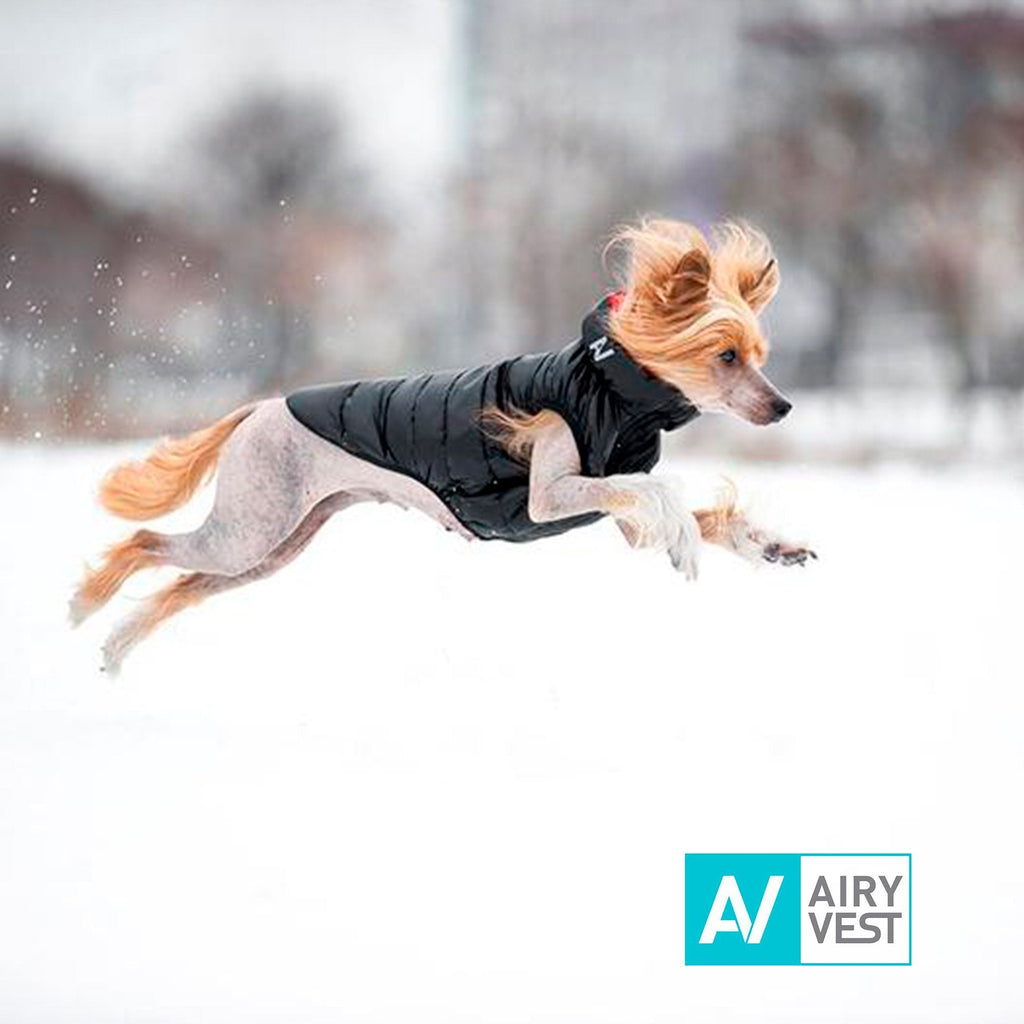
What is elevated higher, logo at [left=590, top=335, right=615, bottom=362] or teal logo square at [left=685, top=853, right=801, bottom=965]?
logo at [left=590, top=335, right=615, bottom=362]

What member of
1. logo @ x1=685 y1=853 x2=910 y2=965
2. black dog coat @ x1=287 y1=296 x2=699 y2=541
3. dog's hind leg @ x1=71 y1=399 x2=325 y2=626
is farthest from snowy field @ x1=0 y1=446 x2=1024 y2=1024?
black dog coat @ x1=287 y1=296 x2=699 y2=541

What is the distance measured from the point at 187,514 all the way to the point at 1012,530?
137cm

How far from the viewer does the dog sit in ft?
6.15

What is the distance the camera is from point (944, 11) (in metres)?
2.43

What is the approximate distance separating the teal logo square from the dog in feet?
2.02

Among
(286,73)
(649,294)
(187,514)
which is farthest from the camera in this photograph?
(286,73)

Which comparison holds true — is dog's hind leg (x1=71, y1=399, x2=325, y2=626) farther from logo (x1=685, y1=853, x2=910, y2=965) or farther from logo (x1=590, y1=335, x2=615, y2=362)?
logo (x1=685, y1=853, x2=910, y2=965)

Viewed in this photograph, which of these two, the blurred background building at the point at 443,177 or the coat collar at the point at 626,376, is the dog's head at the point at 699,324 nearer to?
the coat collar at the point at 626,376

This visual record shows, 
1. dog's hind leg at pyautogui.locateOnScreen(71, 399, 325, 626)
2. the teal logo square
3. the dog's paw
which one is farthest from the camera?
the teal logo square

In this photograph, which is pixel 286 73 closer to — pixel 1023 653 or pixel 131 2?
pixel 131 2

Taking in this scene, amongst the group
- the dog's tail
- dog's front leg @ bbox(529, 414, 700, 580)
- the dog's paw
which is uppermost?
the dog's tail

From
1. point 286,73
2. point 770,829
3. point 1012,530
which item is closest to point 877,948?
point 770,829

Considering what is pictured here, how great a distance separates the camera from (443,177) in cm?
242

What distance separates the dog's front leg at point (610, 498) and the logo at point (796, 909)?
67 cm
